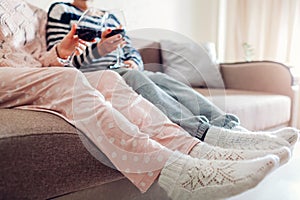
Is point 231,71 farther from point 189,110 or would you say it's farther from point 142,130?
point 142,130

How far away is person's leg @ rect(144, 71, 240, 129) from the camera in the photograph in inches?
38.5

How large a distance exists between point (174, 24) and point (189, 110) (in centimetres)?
161

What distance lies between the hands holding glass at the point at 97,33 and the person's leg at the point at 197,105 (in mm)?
208

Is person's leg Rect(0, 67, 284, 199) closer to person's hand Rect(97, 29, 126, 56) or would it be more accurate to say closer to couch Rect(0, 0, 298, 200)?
couch Rect(0, 0, 298, 200)

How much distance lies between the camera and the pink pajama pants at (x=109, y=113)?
2.50 ft

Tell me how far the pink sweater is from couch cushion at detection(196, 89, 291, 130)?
677mm

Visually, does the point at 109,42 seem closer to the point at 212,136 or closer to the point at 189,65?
the point at 212,136

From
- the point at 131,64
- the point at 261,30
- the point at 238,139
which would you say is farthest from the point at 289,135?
the point at 261,30

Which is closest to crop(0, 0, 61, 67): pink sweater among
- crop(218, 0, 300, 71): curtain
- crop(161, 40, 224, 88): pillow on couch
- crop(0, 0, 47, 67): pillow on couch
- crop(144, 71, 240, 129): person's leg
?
crop(0, 0, 47, 67): pillow on couch

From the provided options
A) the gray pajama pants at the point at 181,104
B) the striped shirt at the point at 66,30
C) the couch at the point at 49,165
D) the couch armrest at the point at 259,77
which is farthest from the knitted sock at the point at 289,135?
the couch armrest at the point at 259,77

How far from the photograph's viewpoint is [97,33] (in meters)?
0.99

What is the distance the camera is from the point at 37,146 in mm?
699

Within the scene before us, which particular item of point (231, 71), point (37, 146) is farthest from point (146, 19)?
point (37, 146)

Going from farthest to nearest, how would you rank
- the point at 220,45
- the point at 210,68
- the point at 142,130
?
1. the point at 220,45
2. the point at 210,68
3. the point at 142,130
